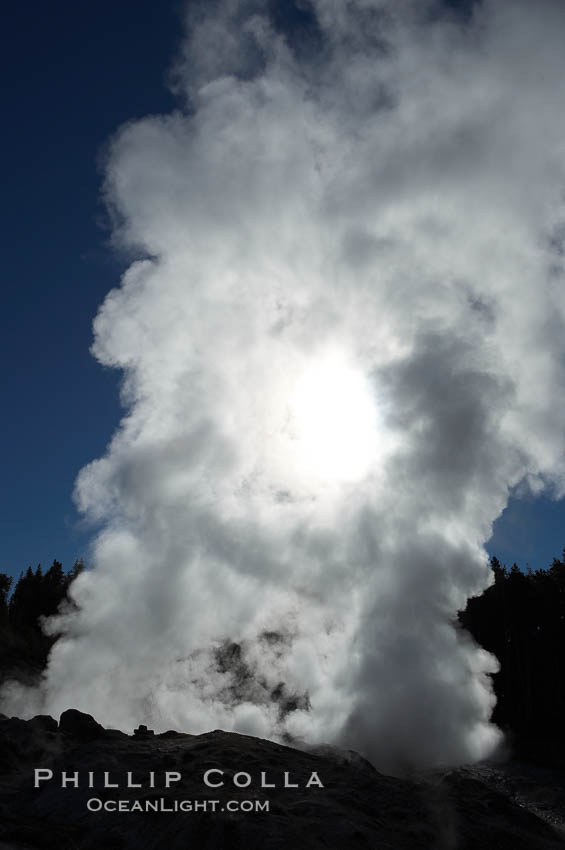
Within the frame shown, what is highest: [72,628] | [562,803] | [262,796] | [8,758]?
[72,628]

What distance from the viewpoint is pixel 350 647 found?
26.8 metres

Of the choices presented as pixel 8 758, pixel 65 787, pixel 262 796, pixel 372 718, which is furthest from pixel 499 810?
pixel 8 758

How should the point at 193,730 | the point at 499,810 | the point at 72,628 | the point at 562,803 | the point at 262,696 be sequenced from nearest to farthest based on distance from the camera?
the point at 499,810 < the point at 562,803 < the point at 193,730 < the point at 262,696 < the point at 72,628

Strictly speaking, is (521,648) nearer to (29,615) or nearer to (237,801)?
(237,801)

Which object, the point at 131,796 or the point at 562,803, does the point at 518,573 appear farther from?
the point at 131,796

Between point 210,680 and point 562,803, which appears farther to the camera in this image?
point 210,680

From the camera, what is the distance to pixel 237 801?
13258 millimetres

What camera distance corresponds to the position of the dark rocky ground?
39.2 feet

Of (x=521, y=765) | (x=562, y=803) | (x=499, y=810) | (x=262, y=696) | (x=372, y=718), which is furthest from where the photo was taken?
(x=262, y=696)

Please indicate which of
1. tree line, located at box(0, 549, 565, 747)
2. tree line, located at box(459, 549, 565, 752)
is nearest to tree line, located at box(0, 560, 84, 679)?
tree line, located at box(0, 549, 565, 747)

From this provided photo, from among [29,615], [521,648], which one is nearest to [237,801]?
[521,648]

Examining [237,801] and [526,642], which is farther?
[526,642]

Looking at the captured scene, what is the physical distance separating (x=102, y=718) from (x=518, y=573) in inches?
1033

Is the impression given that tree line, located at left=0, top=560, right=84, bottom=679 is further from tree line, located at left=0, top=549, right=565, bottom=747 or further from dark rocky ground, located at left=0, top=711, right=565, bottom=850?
dark rocky ground, located at left=0, top=711, right=565, bottom=850
